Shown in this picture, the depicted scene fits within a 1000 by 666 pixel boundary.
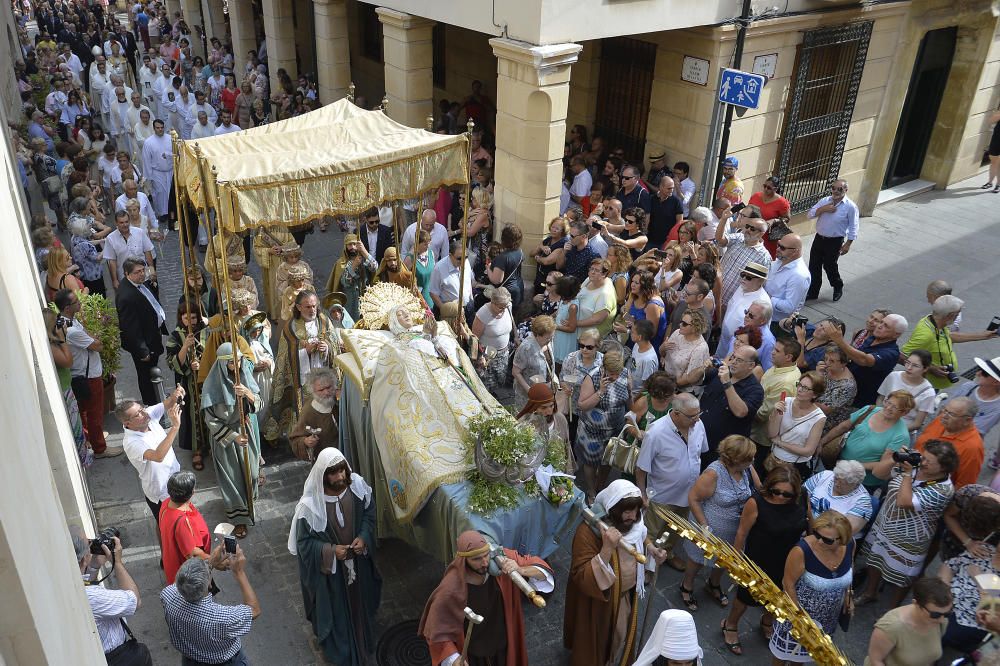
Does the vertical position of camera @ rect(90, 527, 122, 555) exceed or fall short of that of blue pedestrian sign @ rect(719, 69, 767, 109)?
it falls short

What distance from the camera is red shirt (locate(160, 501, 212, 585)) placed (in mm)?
5078

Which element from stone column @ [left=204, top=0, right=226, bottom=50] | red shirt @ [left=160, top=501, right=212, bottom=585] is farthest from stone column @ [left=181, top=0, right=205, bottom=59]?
red shirt @ [left=160, top=501, right=212, bottom=585]

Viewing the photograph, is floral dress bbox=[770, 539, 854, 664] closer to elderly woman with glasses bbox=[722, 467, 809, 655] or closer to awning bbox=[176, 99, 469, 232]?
elderly woman with glasses bbox=[722, 467, 809, 655]

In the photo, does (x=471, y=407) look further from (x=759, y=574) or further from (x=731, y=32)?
(x=731, y=32)

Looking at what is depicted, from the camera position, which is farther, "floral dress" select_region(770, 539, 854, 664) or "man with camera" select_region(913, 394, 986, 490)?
"man with camera" select_region(913, 394, 986, 490)

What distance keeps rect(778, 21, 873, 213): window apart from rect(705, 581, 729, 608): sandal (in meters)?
7.80

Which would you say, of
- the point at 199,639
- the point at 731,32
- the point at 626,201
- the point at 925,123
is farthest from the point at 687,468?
the point at 925,123

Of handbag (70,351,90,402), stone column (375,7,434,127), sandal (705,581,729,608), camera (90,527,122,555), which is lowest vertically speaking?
sandal (705,581,729,608)

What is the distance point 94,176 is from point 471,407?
9457mm

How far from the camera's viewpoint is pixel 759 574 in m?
4.88

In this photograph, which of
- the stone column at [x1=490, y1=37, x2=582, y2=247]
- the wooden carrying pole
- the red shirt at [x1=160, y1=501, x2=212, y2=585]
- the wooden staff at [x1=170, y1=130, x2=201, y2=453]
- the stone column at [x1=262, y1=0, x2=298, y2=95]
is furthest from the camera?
the stone column at [x1=262, y1=0, x2=298, y2=95]

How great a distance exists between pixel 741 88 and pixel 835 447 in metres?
4.98

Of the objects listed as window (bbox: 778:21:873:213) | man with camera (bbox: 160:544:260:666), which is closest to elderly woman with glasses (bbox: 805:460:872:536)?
man with camera (bbox: 160:544:260:666)

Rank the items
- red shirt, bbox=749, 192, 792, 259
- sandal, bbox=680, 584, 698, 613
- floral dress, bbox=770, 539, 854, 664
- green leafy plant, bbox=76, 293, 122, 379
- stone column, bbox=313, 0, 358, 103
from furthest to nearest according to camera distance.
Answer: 1. stone column, bbox=313, 0, 358, 103
2. red shirt, bbox=749, 192, 792, 259
3. green leafy plant, bbox=76, 293, 122, 379
4. sandal, bbox=680, 584, 698, 613
5. floral dress, bbox=770, 539, 854, 664
